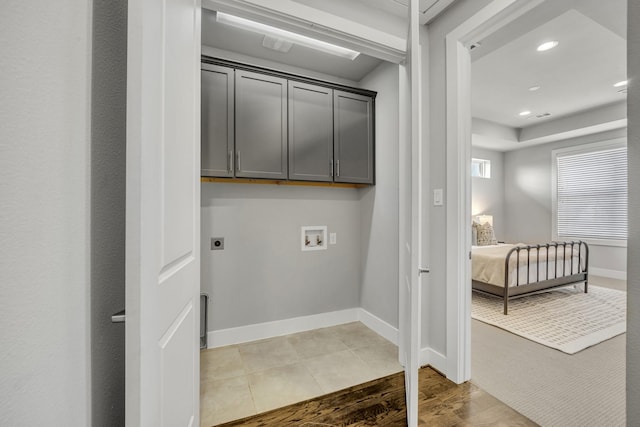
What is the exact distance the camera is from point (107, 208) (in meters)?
0.70

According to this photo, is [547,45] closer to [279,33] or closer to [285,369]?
[279,33]

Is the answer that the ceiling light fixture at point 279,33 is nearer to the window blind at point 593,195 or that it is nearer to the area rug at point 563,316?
the area rug at point 563,316

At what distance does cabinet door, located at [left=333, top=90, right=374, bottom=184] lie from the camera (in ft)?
8.37

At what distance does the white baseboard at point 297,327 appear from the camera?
239cm

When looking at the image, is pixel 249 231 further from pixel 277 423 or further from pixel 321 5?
pixel 321 5

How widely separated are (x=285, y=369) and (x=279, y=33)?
266 centimetres

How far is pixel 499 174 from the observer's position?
648 centimetres

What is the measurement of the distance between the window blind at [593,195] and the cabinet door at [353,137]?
5277mm

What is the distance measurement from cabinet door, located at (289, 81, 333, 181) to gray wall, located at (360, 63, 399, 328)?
20.3 inches

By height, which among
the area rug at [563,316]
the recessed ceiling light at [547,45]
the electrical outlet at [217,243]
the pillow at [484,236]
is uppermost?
the recessed ceiling light at [547,45]

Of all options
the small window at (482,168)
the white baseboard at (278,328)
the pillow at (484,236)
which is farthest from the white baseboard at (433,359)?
the small window at (482,168)

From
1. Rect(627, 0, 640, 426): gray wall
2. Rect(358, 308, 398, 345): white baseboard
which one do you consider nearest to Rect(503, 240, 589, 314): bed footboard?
Rect(358, 308, 398, 345): white baseboard

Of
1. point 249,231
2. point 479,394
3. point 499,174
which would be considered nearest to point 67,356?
point 249,231

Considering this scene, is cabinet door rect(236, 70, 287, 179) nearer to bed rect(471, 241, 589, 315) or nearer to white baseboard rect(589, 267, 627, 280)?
bed rect(471, 241, 589, 315)
